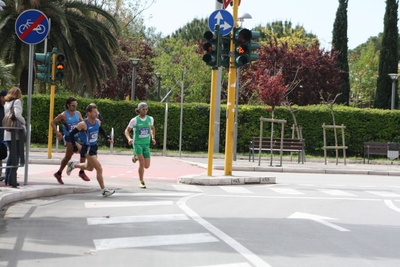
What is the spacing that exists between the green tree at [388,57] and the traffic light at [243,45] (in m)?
40.0

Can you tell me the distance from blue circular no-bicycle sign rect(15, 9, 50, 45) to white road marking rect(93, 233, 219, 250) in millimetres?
7265

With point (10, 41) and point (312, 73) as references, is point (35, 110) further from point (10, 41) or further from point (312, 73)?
point (312, 73)

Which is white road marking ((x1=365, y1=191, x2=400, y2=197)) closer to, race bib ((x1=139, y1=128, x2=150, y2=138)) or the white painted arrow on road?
race bib ((x1=139, y1=128, x2=150, y2=138))

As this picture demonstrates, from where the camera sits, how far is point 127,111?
3916cm

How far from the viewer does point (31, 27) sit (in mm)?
15836

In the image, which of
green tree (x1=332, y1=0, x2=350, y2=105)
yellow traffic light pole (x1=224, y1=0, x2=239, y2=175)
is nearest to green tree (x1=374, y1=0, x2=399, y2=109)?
green tree (x1=332, y1=0, x2=350, y2=105)

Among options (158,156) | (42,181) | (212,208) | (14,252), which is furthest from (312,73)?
(14,252)

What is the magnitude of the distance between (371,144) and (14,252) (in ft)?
97.3

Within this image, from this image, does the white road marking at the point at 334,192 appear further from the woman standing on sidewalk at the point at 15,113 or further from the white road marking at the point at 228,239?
the woman standing on sidewalk at the point at 15,113

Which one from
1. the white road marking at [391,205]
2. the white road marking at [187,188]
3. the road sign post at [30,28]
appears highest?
the road sign post at [30,28]

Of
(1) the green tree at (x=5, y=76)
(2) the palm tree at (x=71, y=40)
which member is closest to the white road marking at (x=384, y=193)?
(1) the green tree at (x=5, y=76)

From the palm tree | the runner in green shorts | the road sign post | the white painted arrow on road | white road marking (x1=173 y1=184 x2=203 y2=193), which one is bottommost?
the white painted arrow on road

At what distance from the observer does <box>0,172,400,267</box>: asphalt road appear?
819cm

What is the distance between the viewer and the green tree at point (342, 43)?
58906 mm
